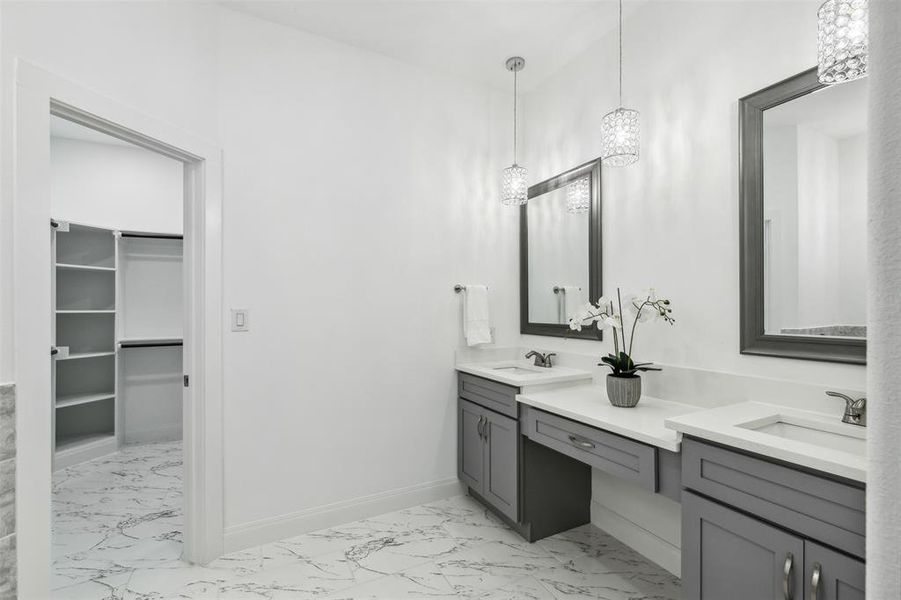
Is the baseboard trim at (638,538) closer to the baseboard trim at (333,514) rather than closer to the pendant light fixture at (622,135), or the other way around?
the baseboard trim at (333,514)

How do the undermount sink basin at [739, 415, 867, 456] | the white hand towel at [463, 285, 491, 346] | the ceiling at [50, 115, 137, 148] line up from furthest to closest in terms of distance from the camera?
the ceiling at [50, 115, 137, 148]
the white hand towel at [463, 285, 491, 346]
the undermount sink basin at [739, 415, 867, 456]

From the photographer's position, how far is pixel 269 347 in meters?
2.31

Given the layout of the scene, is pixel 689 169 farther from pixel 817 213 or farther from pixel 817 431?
pixel 817 431

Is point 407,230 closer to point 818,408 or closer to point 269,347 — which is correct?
point 269,347

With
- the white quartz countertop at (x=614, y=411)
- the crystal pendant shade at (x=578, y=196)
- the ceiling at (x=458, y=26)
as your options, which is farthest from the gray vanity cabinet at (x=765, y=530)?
the ceiling at (x=458, y=26)

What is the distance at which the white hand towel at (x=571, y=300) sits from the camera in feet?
8.40

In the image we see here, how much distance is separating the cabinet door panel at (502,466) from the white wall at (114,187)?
3.44 metres

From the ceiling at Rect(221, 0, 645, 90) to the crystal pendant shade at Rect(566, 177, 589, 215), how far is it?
0.78 m

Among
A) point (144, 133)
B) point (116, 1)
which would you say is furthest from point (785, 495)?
point (116, 1)

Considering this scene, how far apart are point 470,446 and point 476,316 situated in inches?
31.9

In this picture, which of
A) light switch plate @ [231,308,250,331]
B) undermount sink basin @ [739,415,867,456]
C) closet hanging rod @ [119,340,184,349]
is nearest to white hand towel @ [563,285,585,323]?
undermount sink basin @ [739,415,867,456]

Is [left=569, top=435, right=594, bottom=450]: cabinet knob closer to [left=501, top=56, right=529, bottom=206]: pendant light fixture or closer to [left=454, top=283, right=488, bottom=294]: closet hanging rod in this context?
[left=454, top=283, right=488, bottom=294]: closet hanging rod

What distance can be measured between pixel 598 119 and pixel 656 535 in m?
2.17

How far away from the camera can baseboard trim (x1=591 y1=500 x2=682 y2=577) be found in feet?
6.60
